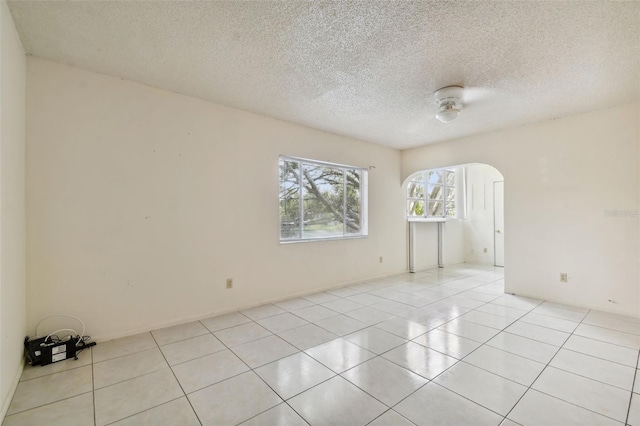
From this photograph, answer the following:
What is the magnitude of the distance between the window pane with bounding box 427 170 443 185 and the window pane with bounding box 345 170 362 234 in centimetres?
228

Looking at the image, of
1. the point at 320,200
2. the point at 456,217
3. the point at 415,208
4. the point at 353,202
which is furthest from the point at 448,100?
the point at 456,217

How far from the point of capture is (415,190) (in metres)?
6.01

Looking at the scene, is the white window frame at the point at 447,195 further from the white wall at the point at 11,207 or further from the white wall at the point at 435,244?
the white wall at the point at 11,207

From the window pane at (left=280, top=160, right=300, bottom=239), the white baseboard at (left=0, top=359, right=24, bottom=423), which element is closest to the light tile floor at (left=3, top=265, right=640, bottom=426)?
the white baseboard at (left=0, top=359, right=24, bottom=423)

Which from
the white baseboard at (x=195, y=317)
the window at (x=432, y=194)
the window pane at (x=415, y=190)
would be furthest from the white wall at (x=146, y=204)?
the window at (x=432, y=194)

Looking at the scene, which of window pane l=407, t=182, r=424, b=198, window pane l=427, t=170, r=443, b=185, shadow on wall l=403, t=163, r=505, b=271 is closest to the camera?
shadow on wall l=403, t=163, r=505, b=271

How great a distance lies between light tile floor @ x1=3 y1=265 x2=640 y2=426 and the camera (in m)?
1.56

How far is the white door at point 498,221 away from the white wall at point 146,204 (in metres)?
4.70

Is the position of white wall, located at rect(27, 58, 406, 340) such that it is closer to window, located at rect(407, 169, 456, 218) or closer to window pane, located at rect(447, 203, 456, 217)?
window, located at rect(407, 169, 456, 218)

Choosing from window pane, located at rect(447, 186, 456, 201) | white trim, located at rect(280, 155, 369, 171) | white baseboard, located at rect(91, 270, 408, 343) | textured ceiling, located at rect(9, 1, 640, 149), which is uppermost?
textured ceiling, located at rect(9, 1, 640, 149)

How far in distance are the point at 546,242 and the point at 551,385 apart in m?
2.48

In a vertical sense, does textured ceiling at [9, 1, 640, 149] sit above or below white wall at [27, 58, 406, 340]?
above

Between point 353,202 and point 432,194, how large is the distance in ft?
8.54

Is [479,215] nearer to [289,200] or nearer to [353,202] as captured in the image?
[353,202]
